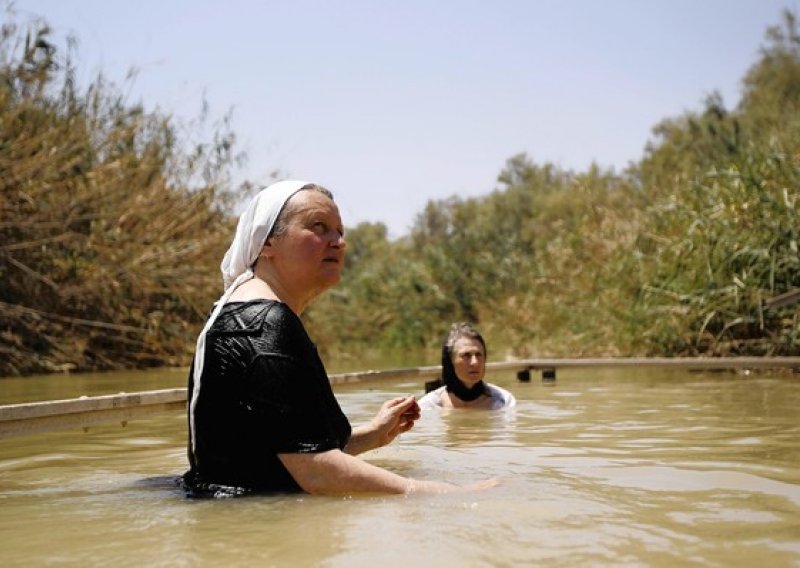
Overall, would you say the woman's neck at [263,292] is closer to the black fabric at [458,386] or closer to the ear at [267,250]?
the ear at [267,250]

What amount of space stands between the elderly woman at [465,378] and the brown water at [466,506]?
1.27 metres

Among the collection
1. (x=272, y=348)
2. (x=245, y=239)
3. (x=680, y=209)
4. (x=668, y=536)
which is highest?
(x=680, y=209)

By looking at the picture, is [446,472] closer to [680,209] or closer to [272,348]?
[272,348]

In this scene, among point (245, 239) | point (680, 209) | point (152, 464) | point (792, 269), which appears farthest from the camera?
point (680, 209)

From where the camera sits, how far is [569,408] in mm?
7188

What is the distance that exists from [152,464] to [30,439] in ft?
4.36

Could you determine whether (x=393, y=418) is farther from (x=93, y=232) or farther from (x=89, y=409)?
(x=93, y=232)

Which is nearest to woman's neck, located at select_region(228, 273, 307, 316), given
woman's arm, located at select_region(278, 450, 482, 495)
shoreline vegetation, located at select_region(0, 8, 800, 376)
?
woman's arm, located at select_region(278, 450, 482, 495)

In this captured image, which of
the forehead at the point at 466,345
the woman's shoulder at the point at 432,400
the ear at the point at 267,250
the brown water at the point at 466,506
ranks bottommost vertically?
the brown water at the point at 466,506

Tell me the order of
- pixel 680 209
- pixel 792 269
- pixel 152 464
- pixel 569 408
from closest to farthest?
1. pixel 152 464
2. pixel 569 408
3. pixel 792 269
4. pixel 680 209

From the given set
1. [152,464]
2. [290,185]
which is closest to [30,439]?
[152,464]

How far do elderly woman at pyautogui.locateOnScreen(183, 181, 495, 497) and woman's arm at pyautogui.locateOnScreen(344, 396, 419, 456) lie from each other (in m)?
0.21

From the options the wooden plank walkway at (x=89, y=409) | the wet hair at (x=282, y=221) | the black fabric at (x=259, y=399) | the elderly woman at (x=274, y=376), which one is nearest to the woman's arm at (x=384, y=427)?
the elderly woman at (x=274, y=376)

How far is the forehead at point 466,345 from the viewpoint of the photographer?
23.2 feet
